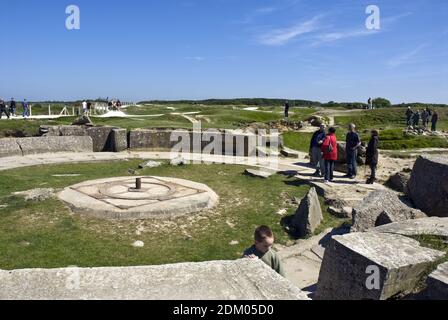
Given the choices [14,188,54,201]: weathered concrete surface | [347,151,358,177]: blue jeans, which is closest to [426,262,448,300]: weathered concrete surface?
[14,188,54,201]: weathered concrete surface

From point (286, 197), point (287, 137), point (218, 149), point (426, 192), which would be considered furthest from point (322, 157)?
point (287, 137)

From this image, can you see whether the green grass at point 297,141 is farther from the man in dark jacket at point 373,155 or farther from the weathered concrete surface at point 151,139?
the man in dark jacket at point 373,155

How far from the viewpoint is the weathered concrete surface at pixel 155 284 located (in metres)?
3.08

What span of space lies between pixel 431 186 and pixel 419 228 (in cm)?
346

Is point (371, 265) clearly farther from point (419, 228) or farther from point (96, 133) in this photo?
point (96, 133)

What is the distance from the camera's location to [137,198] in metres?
9.00

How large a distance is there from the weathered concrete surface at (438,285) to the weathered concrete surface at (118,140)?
14.9 m

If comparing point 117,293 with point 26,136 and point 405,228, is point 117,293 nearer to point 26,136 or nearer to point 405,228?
point 405,228

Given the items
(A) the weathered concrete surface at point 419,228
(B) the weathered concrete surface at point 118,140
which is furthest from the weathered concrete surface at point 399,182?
(B) the weathered concrete surface at point 118,140

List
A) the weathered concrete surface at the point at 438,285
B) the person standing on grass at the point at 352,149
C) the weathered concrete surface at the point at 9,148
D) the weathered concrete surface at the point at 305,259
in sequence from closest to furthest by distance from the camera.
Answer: the weathered concrete surface at the point at 438,285
the weathered concrete surface at the point at 305,259
the person standing on grass at the point at 352,149
the weathered concrete surface at the point at 9,148

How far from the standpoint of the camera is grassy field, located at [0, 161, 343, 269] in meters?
6.43

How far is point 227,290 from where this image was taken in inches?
127

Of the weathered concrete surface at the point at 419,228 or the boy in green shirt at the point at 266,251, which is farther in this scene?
the weathered concrete surface at the point at 419,228

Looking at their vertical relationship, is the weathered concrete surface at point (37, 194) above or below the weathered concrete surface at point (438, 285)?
below
